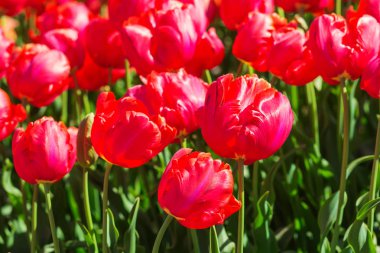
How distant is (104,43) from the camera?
155cm

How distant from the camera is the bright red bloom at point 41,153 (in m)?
1.10

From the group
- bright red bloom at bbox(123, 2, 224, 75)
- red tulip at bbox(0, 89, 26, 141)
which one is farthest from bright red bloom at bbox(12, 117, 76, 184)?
bright red bloom at bbox(123, 2, 224, 75)

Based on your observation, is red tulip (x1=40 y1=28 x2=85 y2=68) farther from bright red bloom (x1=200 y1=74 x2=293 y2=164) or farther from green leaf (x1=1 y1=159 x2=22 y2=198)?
bright red bloom (x1=200 y1=74 x2=293 y2=164)

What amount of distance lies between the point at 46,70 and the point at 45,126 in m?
0.38

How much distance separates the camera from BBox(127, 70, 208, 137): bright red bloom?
1167mm

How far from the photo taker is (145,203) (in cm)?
157

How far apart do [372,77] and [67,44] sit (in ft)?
2.29

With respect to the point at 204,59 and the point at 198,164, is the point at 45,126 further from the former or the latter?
the point at 204,59

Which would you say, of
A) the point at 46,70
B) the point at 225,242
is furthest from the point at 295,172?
the point at 46,70

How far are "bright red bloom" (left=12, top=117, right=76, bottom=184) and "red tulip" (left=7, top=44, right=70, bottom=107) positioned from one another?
358mm

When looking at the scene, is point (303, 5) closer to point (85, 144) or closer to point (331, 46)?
point (331, 46)

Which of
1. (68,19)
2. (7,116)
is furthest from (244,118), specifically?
(68,19)

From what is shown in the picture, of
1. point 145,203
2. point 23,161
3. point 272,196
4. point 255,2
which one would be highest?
point 23,161

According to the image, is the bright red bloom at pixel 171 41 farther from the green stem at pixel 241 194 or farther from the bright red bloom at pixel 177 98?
the green stem at pixel 241 194
